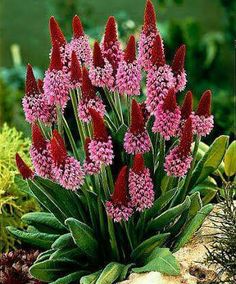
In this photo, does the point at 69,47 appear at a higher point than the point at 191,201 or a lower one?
higher

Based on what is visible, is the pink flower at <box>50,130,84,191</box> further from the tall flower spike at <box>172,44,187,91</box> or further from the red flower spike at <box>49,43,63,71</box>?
the tall flower spike at <box>172,44,187,91</box>

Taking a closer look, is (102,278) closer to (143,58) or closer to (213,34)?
(143,58)

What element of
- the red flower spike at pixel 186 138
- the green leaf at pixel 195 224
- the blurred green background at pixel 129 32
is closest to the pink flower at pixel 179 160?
the red flower spike at pixel 186 138

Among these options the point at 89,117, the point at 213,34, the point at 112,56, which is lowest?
the point at 213,34

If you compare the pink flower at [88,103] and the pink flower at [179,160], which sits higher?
the pink flower at [88,103]

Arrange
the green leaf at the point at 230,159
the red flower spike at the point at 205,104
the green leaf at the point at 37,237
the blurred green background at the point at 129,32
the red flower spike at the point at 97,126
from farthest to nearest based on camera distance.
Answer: the blurred green background at the point at 129,32 → the green leaf at the point at 230,159 → the green leaf at the point at 37,237 → the red flower spike at the point at 205,104 → the red flower spike at the point at 97,126

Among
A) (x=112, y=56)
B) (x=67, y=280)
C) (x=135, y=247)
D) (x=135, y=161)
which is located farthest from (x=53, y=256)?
(x=112, y=56)

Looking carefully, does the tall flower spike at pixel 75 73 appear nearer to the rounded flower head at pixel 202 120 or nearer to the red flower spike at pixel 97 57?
the red flower spike at pixel 97 57
